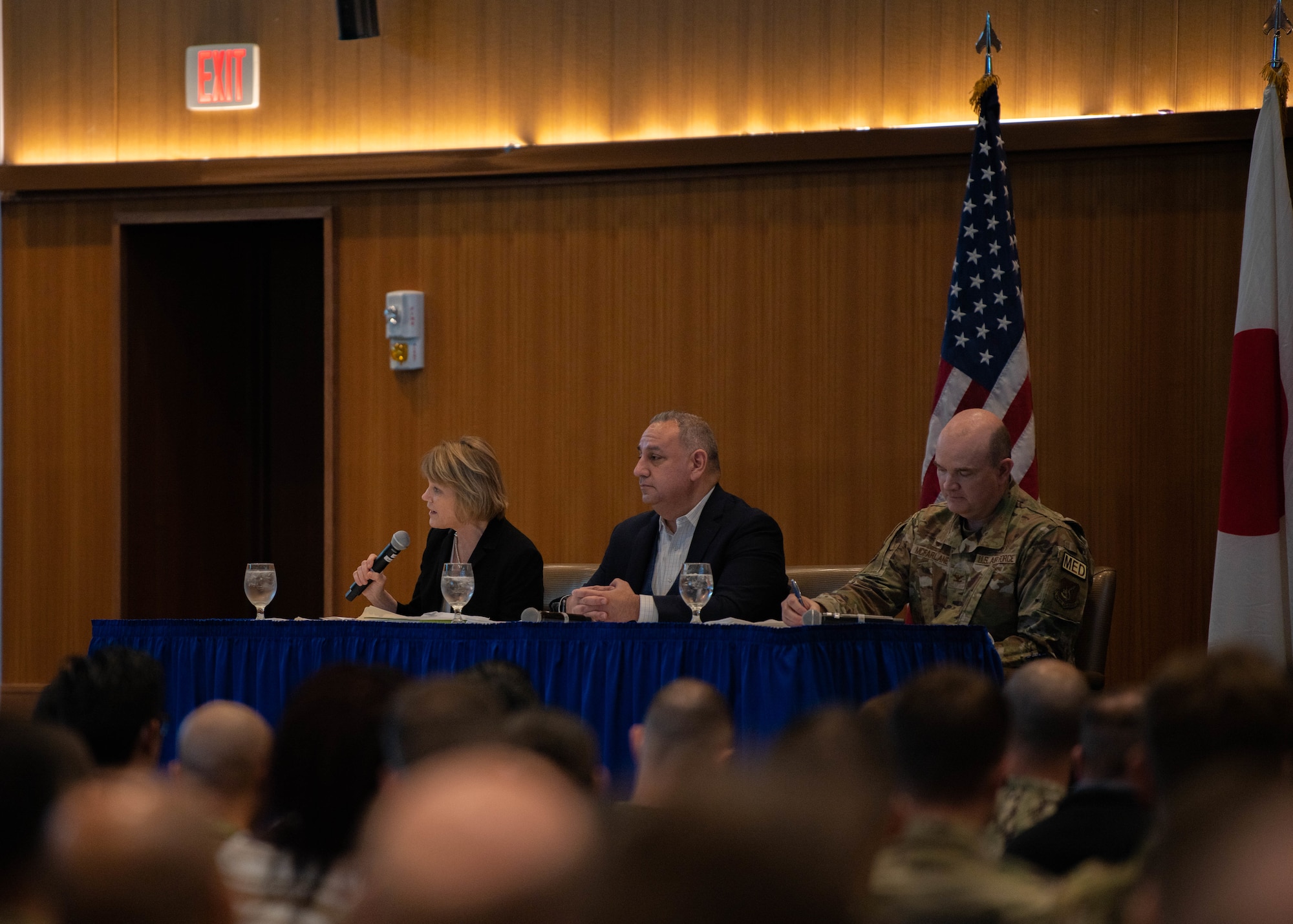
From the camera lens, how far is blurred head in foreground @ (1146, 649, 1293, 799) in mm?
1847

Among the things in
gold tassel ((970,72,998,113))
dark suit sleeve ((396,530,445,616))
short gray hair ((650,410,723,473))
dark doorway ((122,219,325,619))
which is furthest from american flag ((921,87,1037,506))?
dark doorway ((122,219,325,619))

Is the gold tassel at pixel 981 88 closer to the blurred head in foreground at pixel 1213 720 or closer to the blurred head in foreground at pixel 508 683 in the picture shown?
the blurred head in foreground at pixel 508 683

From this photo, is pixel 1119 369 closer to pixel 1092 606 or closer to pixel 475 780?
pixel 1092 606

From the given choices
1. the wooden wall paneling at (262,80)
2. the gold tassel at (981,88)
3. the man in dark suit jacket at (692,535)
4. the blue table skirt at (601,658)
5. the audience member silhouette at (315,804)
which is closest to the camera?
the audience member silhouette at (315,804)

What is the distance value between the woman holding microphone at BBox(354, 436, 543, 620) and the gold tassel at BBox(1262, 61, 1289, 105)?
3.00 meters

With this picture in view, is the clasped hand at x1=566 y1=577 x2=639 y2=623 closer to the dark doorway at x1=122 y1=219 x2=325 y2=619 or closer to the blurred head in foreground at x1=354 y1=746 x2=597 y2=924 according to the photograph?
the blurred head in foreground at x1=354 y1=746 x2=597 y2=924

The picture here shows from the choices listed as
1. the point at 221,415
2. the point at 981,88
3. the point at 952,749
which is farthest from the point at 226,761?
the point at 221,415

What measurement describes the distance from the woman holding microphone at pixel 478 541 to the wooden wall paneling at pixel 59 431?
8.53 ft

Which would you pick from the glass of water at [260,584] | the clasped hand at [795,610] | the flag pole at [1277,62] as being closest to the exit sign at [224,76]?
the glass of water at [260,584]

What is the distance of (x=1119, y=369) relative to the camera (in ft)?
18.9

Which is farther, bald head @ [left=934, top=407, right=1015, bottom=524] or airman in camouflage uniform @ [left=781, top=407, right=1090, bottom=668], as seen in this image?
bald head @ [left=934, top=407, right=1015, bottom=524]

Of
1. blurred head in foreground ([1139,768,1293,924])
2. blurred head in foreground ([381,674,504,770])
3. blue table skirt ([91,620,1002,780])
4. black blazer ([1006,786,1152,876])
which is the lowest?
blue table skirt ([91,620,1002,780])

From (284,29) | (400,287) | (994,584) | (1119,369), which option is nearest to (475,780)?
(994,584)

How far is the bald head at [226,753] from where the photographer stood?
2102mm
